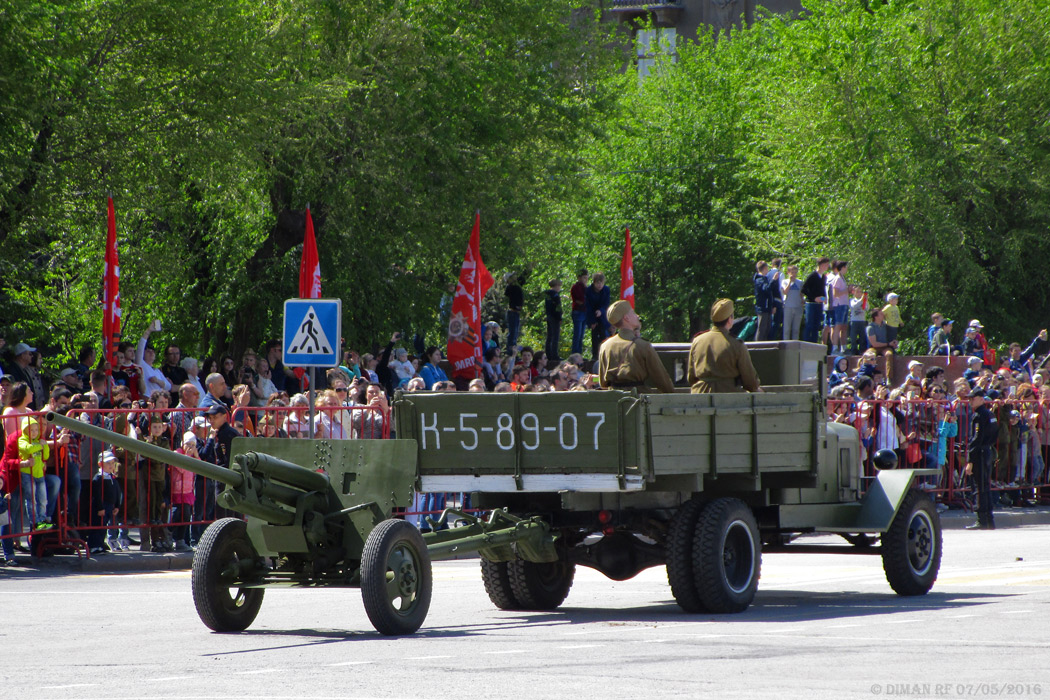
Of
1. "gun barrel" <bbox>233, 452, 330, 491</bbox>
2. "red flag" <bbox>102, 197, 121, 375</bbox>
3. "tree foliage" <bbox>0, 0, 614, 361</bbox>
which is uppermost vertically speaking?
"tree foliage" <bbox>0, 0, 614, 361</bbox>

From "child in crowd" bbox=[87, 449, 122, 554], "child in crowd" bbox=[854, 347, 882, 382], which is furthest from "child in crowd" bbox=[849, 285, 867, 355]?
"child in crowd" bbox=[87, 449, 122, 554]

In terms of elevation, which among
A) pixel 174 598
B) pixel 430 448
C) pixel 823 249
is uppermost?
pixel 823 249

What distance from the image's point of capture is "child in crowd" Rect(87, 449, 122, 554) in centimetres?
1664

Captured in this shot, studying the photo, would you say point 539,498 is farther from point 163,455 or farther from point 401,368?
point 401,368

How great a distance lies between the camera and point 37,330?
2670 centimetres

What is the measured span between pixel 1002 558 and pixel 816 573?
2.52 m

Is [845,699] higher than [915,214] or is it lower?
lower

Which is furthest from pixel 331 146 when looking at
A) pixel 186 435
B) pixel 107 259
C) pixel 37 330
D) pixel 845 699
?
pixel 845 699

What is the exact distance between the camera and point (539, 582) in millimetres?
12469

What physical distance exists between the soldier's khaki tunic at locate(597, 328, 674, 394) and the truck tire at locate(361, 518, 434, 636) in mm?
2074

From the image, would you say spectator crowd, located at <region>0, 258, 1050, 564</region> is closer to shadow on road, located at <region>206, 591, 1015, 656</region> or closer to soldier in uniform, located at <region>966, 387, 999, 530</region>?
soldier in uniform, located at <region>966, 387, 999, 530</region>

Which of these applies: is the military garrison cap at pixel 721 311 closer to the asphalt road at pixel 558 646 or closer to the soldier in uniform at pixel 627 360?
the soldier in uniform at pixel 627 360

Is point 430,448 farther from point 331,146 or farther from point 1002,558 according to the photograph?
point 331,146

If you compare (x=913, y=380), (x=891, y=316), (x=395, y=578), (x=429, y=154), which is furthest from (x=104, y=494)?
(x=891, y=316)
